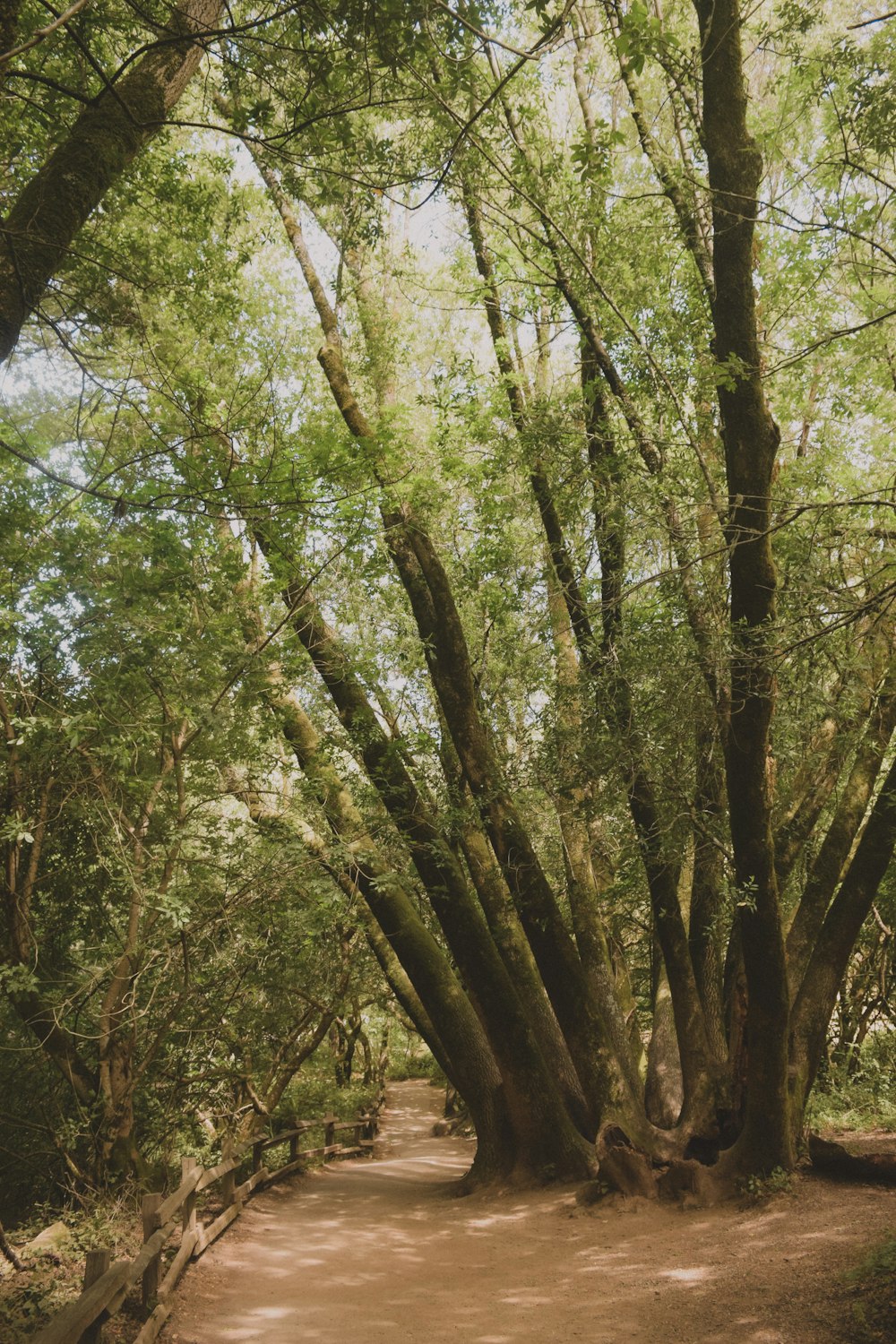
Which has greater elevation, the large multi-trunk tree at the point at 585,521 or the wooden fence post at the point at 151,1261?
the large multi-trunk tree at the point at 585,521

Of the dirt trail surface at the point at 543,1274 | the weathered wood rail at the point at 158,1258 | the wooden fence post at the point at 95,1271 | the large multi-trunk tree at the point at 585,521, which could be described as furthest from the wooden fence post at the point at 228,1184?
the wooden fence post at the point at 95,1271

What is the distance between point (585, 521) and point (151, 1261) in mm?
6944

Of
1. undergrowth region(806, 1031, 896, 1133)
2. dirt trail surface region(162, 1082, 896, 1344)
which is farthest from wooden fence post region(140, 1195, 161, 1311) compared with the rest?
undergrowth region(806, 1031, 896, 1133)

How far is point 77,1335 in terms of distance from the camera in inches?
155

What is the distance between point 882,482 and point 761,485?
178 inches

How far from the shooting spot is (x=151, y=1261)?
560cm

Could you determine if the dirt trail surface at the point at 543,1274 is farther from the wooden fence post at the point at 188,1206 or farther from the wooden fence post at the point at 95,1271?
the wooden fence post at the point at 95,1271

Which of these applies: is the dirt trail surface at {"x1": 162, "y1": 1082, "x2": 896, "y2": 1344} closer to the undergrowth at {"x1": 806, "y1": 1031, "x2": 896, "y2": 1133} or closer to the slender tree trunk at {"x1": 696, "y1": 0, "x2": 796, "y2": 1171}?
the slender tree trunk at {"x1": 696, "y1": 0, "x2": 796, "y2": 1171}

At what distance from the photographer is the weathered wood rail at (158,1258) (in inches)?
160

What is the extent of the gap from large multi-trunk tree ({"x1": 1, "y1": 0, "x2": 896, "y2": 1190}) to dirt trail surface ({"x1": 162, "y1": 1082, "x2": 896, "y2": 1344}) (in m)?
0.77

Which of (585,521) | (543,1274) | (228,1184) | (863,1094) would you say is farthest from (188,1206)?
(863,1094)

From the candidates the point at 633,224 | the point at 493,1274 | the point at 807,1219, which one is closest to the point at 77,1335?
the point at 493,1274

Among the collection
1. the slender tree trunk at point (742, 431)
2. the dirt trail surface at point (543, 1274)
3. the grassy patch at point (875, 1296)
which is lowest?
the dirt trail surface at point (543, 1274)

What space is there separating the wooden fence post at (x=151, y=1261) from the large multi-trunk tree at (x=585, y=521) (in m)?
1.65
